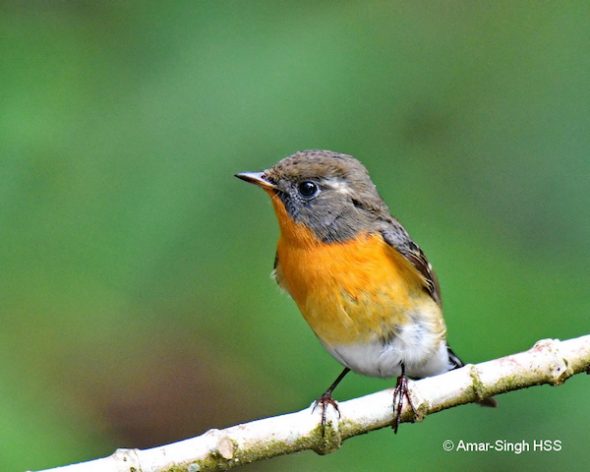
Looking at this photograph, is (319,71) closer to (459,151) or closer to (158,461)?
(459,151)

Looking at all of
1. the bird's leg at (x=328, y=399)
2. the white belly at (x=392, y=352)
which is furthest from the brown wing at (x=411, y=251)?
the bird's leg at (x=328, y=399)

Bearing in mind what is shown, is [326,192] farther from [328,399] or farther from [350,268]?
[328,399]

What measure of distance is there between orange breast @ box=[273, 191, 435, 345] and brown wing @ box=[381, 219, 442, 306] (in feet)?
0.10

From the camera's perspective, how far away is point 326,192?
19.5 feet

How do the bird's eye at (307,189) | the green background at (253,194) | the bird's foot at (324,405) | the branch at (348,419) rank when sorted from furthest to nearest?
1. the bird's eye at (307,189)
2. the green background at (253,194)
3. the bird's foot at (324,405)
4. the branch at (348,419)

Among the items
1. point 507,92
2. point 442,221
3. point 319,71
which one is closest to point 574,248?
point 442,221

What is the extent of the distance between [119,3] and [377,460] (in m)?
3.15

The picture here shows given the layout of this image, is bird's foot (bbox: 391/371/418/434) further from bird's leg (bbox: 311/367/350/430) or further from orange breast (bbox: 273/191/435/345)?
orange breast (bbox: 273/191/435/345)

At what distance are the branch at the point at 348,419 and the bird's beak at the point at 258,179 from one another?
1250 millimetres

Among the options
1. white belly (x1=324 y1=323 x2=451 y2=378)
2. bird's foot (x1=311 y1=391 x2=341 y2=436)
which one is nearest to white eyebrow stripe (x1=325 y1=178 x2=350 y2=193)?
white belly (x1=324 y1=323 x2=451 y2=378)

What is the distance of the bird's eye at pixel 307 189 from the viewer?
19.4 ft

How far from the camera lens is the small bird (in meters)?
5.75

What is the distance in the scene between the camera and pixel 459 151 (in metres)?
6.81

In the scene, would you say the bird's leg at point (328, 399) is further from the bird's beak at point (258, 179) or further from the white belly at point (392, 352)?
the bird's beak at point (258, 179)
